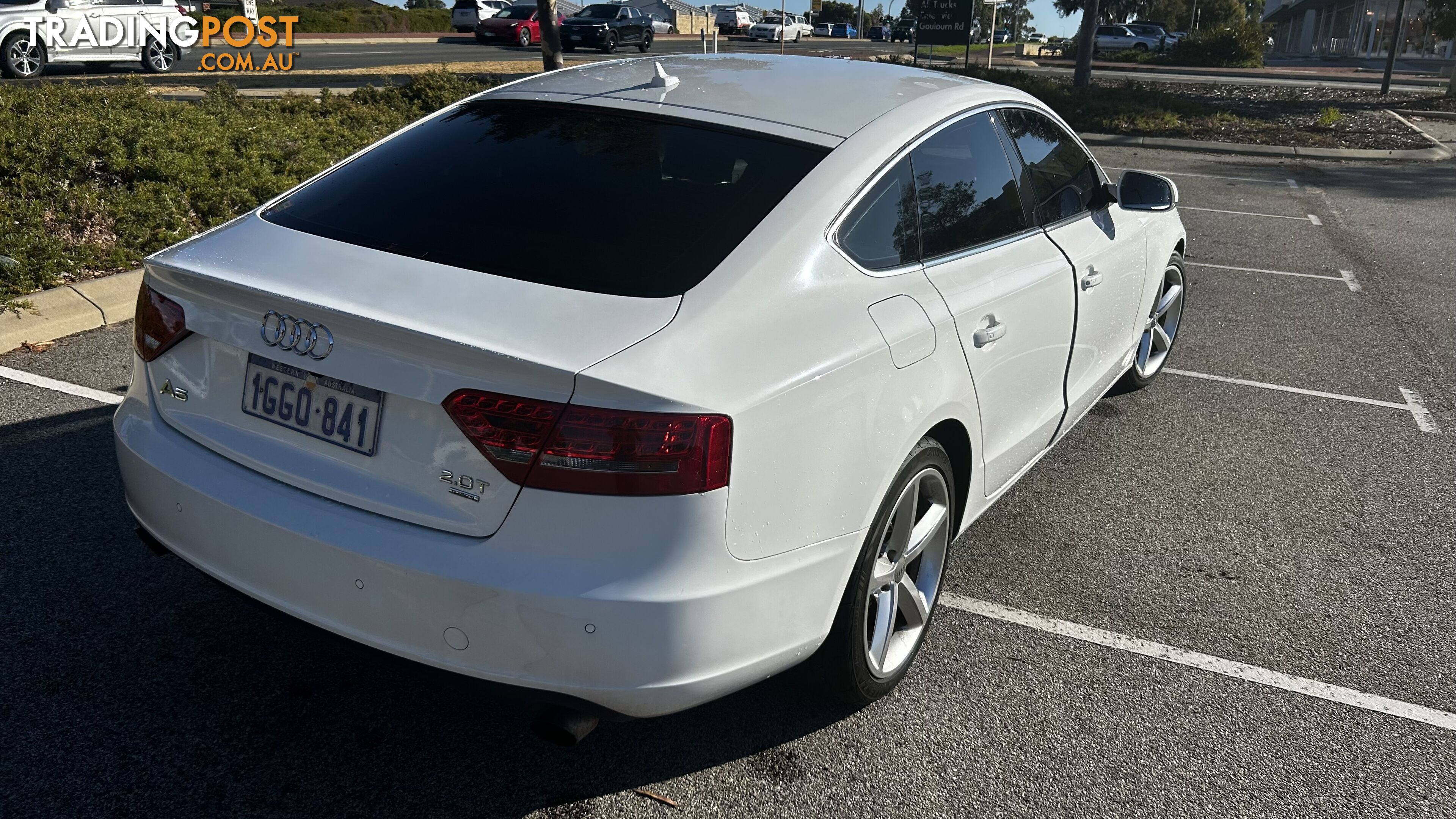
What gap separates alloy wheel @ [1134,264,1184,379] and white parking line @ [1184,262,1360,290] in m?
2.87

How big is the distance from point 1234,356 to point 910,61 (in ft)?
92.2

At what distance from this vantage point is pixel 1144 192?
A: 4.50m

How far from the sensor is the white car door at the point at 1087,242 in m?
3.87

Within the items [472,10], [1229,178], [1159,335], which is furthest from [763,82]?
[472,10]

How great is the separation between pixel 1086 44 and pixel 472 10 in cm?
2638

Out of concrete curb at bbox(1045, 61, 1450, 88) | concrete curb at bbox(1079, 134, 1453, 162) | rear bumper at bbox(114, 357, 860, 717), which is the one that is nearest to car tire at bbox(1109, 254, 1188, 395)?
rear bumper at bbox(114, 357, 860, 717)

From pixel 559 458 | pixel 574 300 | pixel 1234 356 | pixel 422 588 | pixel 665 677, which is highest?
pixel 574 300

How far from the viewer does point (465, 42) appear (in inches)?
1580

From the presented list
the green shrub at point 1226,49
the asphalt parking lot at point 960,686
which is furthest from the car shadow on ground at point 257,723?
the green shrub at point 1226,49

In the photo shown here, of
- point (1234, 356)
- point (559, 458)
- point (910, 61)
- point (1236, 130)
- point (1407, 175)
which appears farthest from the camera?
point (910, 61)

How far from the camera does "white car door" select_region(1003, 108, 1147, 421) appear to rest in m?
3.87

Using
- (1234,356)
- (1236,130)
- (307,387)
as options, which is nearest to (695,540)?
(307,387)

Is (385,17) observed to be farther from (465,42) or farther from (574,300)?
(574,300)

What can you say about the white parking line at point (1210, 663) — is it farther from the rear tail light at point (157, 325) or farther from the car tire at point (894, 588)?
the rear tail light at point (157, 325)
